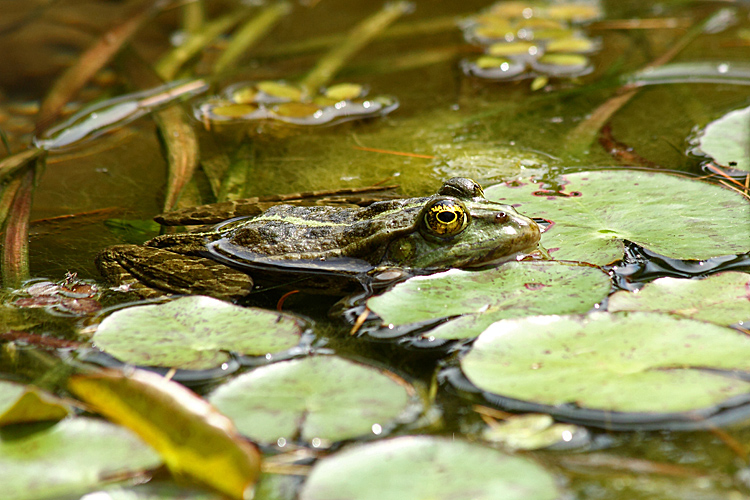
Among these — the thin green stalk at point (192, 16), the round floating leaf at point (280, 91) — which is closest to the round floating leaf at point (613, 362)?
the round floating leaf at point (280, 91)

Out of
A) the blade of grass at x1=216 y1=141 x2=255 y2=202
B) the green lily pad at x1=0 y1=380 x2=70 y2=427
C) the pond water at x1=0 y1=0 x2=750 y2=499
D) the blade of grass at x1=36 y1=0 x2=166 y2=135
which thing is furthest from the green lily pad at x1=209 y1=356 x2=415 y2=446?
the blade of grass at x1=36 y1=0 x2=166 y2=135

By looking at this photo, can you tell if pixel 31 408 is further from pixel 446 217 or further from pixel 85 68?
pixel 85 68

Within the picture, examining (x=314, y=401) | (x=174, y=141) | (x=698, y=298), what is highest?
(x=174, y=141)

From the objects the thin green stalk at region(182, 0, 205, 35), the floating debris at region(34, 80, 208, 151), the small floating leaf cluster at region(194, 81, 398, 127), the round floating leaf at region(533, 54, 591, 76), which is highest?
the thin green stalk at region(182, 0, 205, 35)

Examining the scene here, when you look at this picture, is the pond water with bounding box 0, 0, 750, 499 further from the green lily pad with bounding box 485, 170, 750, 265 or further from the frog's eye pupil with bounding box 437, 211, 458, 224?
the frog's eye pupil with bounding box 437, 211, 458, 224

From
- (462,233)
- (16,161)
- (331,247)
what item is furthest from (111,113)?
(462,233)

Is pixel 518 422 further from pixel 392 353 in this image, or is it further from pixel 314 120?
pixel 314 120

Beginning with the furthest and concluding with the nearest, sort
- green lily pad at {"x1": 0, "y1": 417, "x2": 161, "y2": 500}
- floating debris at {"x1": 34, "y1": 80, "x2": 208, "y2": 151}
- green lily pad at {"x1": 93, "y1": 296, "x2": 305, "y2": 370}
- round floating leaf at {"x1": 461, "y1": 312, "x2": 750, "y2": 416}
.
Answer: floating debris at {"x1": 34, "y1": 80, "x2": 208, "y2": 151} < green lily pad at {"x1": 93, "y1": 296, "x2": 305, "y2": 370} < round floating leaf at {"x1": 461, "y1": 312, "x2": 750, "y2": 416} < green lily pad at {"x1": 0, "y1": 417, "x2": 161, "y2": 500}
